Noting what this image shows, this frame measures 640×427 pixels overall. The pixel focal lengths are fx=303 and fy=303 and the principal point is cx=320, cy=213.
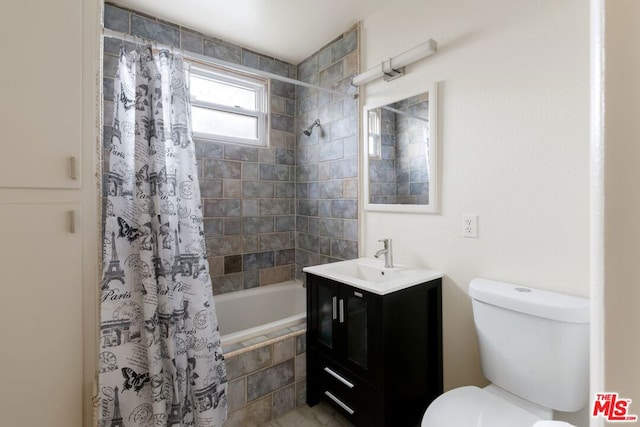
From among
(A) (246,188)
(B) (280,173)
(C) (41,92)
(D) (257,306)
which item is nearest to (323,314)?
(D) (257,306)

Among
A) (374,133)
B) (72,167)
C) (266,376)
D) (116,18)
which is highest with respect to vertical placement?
(116,18)

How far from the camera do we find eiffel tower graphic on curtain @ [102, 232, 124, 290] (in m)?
1.35

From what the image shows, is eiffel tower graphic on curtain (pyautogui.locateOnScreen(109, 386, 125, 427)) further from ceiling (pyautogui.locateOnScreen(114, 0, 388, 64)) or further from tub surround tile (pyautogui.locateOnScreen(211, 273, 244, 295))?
ceiling (pyautogui.locateOnScreen(114, 0, 388, 64))

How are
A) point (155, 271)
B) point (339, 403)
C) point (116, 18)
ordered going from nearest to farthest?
point (155, 271), point (339, 403), point (116, 18)

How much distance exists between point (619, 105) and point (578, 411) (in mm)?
1581

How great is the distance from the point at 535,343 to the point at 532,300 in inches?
6.5

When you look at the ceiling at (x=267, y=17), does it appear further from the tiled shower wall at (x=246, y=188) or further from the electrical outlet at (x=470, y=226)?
the electrical outlet at (x=470, y=226)

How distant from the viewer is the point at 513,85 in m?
1.43

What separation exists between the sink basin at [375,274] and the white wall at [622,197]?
120 centimetres

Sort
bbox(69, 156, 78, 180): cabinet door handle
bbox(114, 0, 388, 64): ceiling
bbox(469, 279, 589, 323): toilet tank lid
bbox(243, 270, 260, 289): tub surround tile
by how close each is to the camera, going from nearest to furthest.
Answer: bbox(469, 279, 589, 323): toilet tank lid
bbox(69, 156, 78, 180): cabinet door handle
bbox(114, 0, 388, 64): ceiling
bbox(243, 270, 260, 289): tub surround tile

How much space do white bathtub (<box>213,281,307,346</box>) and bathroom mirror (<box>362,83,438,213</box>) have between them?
1.16 m

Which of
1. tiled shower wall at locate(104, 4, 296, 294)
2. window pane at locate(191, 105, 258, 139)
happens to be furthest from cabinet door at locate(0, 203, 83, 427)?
window pane at locate(191, 105, 258, 139)

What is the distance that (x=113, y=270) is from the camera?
1.37m

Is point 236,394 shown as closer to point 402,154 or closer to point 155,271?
point 155,271
